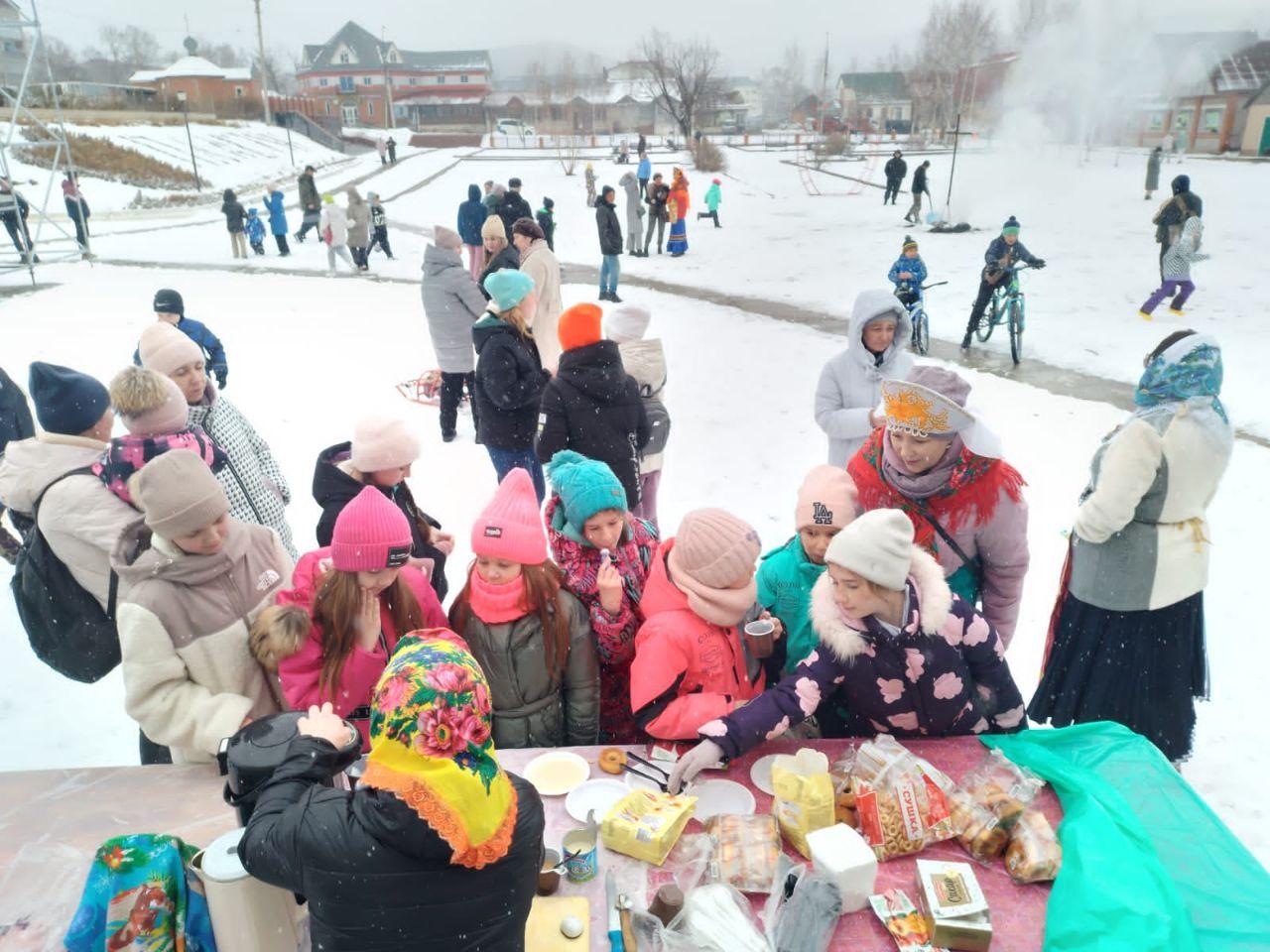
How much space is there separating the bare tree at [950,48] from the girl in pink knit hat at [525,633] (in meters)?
44.7

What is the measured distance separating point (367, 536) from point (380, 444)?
805 mm

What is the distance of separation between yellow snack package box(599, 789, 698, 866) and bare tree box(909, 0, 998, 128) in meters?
45.3

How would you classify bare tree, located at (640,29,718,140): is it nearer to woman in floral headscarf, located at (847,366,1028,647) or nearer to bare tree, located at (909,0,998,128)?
bare tree, located at (909,0,998,128)

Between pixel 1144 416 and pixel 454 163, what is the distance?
40.9m

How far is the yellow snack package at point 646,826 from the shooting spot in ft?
6.59

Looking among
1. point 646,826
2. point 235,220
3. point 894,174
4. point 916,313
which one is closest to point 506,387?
point 646,826

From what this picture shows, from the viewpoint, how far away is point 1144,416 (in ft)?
9.71

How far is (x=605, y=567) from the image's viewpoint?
9.20 ft

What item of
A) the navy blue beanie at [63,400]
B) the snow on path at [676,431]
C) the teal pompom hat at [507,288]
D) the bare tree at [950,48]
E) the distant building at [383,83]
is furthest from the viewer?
the distant building at [383,83]

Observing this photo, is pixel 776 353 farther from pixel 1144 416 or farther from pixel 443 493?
pixel 1144 416

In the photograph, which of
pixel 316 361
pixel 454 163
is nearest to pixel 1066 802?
pixel 316 361

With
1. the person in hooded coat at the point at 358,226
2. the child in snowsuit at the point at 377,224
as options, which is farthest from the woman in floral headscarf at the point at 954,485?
the child in snowsuit at the point at 377,224

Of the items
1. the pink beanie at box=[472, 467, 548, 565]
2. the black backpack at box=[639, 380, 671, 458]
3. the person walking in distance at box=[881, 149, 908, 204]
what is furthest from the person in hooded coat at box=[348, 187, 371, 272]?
the person walking in distance at box=[881, 149, 908, 204]

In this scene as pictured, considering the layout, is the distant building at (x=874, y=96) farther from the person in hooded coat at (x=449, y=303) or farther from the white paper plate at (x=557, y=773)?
the white paper plate at (x=557, y=773)
